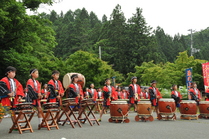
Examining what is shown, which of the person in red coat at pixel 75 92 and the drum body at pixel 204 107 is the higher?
the person in red coat at pixel 75 92

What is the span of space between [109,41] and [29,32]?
3112 centimetres

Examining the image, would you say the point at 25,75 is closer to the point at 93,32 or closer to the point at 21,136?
the point at 21,136

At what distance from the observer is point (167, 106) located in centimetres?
1123

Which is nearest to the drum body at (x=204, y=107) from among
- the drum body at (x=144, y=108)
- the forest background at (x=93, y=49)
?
the drum body at (x=144, y=108)

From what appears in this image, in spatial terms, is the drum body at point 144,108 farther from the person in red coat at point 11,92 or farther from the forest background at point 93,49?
the forest background at point 93,49

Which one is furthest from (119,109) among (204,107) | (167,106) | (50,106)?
(204,107)

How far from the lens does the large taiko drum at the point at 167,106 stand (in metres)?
11.2

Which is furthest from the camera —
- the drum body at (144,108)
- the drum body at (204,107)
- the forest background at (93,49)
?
the forest background at (93,49)

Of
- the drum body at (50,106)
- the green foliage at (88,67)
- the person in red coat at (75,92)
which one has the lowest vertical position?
the drum body at (50,106)

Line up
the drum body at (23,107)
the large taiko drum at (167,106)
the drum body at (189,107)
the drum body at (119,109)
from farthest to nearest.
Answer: the drum body at (189,107) → the large taiko drum at (167,106) → the drum body at (119,109) → the drum body at (23,107)

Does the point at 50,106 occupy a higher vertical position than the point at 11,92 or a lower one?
lower

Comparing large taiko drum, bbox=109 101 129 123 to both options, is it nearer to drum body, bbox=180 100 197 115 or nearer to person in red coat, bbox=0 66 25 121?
drum body, bbox=180 100 197 115

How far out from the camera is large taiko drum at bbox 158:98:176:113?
11.2 meters

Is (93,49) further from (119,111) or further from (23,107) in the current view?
(23,107)
